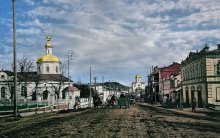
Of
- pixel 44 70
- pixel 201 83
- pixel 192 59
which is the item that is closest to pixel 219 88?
pixel 201 83

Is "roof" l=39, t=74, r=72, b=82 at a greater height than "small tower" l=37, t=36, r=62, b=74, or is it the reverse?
"small tower" l=37, t=36, r=62, b=74

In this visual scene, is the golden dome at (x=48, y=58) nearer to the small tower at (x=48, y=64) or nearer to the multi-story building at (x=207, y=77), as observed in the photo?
the small tower at (x=48, y=64)

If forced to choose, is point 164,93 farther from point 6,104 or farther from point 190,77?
point 6,104

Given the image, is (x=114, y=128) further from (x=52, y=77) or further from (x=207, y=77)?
(x=52, y=77)

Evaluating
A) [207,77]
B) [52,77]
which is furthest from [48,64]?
[207,77]

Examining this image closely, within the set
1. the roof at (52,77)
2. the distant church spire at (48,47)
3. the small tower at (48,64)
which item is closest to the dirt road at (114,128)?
the roof at (52,77)

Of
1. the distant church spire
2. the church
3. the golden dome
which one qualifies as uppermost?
the distant church spire

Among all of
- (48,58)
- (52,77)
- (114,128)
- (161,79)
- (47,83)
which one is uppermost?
(48,58)

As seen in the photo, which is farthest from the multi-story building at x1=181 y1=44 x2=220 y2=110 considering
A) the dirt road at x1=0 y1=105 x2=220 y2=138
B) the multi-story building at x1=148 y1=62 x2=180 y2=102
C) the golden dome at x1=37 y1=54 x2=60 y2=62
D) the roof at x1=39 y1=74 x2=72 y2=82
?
the multi-story building at x1=148 y1=62 x2=180 y2=102

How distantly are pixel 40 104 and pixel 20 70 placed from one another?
63.8ft

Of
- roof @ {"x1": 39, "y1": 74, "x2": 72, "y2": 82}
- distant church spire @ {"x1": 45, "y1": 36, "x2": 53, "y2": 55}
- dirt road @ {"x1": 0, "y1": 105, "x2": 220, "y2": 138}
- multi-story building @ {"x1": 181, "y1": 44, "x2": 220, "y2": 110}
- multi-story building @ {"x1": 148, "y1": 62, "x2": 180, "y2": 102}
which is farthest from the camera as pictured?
multi-story building @ {"x1": 148, "y1": 62, "x2": 180, "y2": 102}

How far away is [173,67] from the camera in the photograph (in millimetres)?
129000

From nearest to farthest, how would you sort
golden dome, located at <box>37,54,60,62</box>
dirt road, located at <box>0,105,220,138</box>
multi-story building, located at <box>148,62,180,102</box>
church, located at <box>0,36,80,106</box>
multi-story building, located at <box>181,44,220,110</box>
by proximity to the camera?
dirt road, located at <box>0,105,220,138</box> → multi-story building, located at <box>181,44,220,110</box> → church, located at <box>0,36,80,106</box> → golden dome, located at <box>37,54,60,62</box> → multi-story building, located at <box>148,62,180,102</box>

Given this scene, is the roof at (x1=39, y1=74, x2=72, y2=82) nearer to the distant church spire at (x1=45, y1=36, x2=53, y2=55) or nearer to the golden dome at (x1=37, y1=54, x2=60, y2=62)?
the golden dome at (x1=37, y1=54, x2=60, y2=62)
